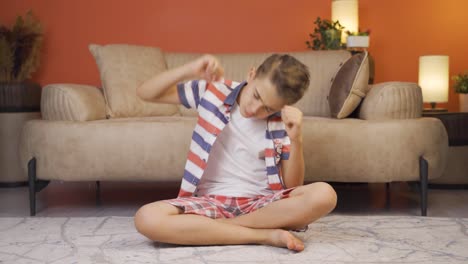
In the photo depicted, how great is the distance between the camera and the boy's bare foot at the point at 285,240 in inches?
75.1

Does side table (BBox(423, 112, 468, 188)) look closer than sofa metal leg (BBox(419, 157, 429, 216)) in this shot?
No

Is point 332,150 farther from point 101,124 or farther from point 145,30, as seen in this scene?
point 145,30

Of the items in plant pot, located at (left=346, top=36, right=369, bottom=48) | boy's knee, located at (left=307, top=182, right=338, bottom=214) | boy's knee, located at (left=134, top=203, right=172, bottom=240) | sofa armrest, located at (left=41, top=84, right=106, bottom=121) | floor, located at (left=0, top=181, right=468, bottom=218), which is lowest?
floor, located at (left=0, top=181, right=468, bottom=218)

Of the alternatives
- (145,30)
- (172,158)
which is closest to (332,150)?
(172,158)

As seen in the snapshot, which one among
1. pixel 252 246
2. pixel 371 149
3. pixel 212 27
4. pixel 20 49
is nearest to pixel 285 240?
pixel 252 246

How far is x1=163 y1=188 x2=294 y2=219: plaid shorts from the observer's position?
78.7 inches

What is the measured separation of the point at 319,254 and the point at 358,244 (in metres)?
0.20

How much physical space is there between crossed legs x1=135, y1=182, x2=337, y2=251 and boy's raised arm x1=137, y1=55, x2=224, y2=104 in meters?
0.36

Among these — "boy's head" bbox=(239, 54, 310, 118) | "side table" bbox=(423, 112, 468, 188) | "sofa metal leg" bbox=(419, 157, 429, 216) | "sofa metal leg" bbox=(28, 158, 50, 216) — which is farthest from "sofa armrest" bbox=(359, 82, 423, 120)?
"sofa metal leg" bbox=(28, 158, 50, 216)

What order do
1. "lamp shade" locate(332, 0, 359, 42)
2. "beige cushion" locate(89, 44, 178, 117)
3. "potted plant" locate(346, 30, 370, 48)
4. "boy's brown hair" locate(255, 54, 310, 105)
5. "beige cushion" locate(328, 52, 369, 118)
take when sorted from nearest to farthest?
"boy's brown hair" locate(255, 54, 310, 105) → "beige cushion" locate(328, 52, 369, 118) → "beige cushion" locate(89, 44, 178, 117) → "potted plant" locate(346, 30, 370, 48) → "lamp shade" locate(332, 0, 359, 42)

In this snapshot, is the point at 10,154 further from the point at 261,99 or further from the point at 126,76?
the point at 261,99

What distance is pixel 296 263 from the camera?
1801 mm

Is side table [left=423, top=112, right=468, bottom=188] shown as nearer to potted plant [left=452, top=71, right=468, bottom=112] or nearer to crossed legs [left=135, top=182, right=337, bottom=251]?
potted plant [left=452, top=71, right=468, bottom=112]

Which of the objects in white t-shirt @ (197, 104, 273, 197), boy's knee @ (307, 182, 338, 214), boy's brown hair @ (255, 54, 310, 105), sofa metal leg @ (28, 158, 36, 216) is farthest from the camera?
sofa metal leg @ (28, 158, 36, 216)
